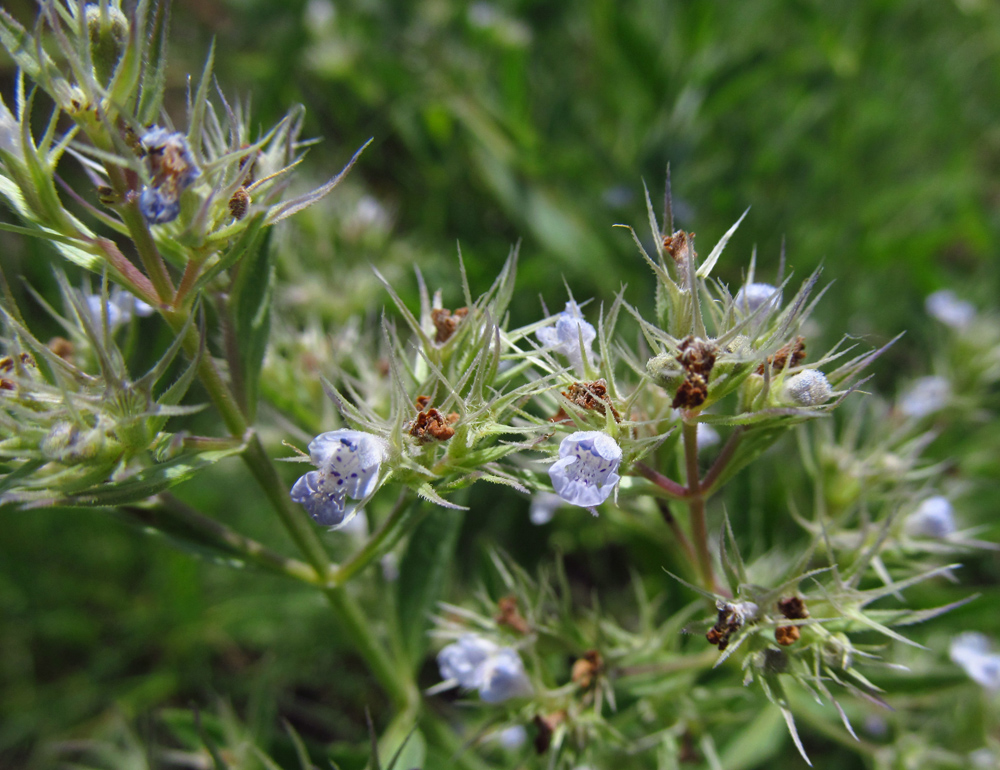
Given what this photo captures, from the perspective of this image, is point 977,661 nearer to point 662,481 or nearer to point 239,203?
point 662,481

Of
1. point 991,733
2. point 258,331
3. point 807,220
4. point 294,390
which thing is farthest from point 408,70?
point 991,733

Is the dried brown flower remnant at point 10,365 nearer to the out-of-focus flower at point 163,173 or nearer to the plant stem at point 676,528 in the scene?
the out-of-focus flower at point 163,173

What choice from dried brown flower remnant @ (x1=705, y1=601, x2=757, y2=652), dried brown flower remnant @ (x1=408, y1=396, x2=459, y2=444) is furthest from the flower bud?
dried brown flower remnant @ (x1=705, y1=601, x2=757, y2=652)

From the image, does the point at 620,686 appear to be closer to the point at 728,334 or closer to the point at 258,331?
the point at 728,334

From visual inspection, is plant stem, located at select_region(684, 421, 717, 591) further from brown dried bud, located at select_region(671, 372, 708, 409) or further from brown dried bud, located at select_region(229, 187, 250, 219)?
brown dried bud, located at select_region(229, 187, 250, 219)

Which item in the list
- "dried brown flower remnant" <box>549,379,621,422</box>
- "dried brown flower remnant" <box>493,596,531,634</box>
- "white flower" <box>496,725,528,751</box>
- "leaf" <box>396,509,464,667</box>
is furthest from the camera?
"white flower" <box>496,725,528,751</box>

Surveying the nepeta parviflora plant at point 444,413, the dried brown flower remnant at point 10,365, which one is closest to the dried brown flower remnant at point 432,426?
the nepeta parviflora plant at point 444,413

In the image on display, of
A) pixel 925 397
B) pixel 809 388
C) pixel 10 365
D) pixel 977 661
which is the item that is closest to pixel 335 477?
pixel 10 365
